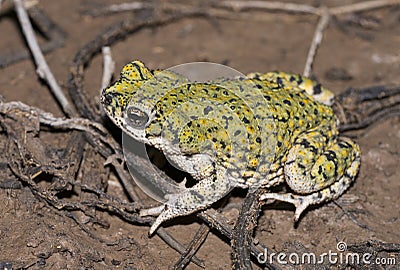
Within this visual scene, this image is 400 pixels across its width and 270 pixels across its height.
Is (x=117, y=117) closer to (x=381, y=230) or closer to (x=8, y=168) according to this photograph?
(x=8, y=168)

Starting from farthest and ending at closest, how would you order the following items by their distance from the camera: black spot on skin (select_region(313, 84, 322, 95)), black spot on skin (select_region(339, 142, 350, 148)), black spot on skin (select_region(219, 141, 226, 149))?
black spot on skin (select_region(313, 84, 322, 95)) < black spot on skin (select_region(339, 142, 350, 148)) < black spot on skin (select_region(219, 141, 226, 149))

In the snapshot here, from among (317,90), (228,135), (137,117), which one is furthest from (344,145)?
(137,117)

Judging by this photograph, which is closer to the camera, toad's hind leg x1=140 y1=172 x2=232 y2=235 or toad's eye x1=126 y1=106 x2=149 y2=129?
toad's eye x1=126 y1=106 x2=149 y2=129

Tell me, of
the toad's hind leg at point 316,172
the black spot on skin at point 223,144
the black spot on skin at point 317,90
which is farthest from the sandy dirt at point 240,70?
the black spot on skin at point 317,90

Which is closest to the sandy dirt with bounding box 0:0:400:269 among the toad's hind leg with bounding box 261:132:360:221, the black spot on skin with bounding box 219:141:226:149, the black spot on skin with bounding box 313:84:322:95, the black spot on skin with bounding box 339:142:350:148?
the toad's hind leg with bounding box 261:132:360:221

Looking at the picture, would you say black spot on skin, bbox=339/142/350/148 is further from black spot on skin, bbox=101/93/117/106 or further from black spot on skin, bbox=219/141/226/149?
black spot on skin, bbox=101/93/117/106

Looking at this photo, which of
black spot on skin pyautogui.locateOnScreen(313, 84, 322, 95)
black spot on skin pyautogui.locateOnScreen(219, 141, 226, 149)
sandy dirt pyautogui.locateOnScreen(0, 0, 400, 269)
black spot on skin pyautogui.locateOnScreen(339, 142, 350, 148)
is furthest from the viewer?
black spot on skin pyautogui.locateOnScreen(313, 84, 322, 95)

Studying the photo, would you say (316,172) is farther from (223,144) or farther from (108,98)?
(108,98)
